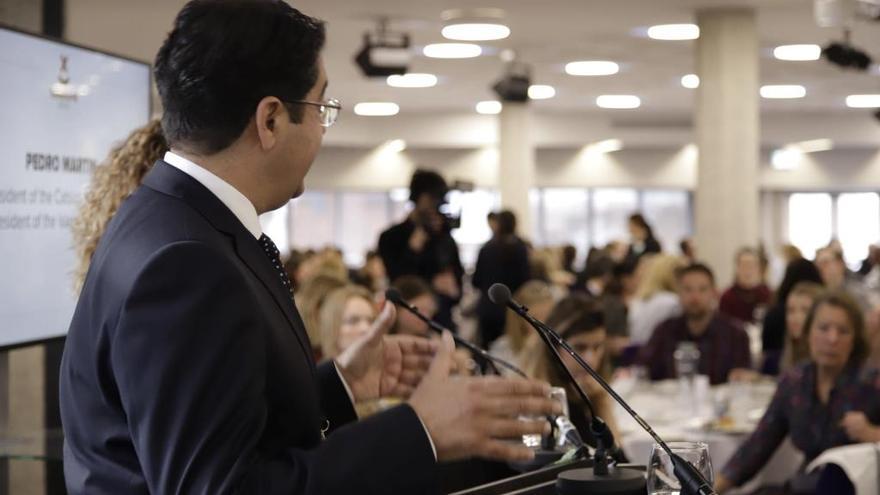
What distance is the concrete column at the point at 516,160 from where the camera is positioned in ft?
54.9

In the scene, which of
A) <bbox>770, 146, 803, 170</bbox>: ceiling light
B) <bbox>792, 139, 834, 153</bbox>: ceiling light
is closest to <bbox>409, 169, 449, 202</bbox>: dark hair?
<bbox>792, 139, 834, 153</bbox>: ceiling light

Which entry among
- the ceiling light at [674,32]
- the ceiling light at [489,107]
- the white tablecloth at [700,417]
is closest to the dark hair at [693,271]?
the white tablecloth at [700,417]

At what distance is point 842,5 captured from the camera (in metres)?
8.05

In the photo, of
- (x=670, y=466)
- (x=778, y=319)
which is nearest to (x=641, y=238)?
(x=778, y=319)

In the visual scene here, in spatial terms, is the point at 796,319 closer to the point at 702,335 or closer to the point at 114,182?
the point at 702,335

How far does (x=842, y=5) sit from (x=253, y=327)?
734cm

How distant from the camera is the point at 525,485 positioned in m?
1.95

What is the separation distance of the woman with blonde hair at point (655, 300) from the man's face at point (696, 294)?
35.9 inches

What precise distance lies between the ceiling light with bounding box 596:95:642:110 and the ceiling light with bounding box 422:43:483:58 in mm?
4582

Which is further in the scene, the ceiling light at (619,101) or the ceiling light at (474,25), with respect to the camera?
the ceiling light at (619,101)

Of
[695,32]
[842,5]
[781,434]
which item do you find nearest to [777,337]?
[842,5]

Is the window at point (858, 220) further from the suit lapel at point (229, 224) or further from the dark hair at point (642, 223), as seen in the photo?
the suit lapel at point (229, 224)

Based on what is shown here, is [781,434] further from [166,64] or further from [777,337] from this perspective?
[166,64]

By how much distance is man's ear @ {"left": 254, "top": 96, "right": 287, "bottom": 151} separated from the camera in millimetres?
1600
